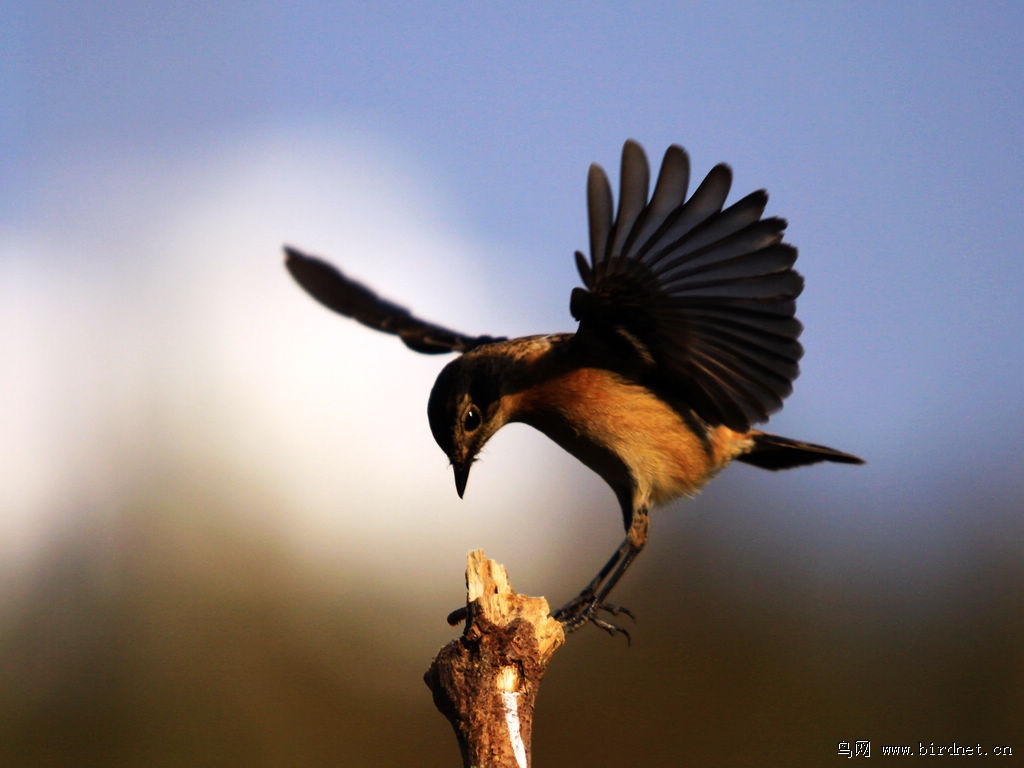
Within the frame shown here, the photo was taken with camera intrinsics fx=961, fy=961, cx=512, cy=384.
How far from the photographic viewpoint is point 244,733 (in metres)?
12.0

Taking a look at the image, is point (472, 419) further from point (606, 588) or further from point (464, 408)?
point (606, 588)

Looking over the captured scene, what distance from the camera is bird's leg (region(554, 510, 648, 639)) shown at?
16.2 ft

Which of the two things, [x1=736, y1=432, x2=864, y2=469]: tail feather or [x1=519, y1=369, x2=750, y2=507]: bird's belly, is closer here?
[x1=519, y1=369, x2=750, y2=507]: bird's belly

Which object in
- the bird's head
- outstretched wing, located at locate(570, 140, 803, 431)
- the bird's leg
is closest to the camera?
outstretched wing, located at locate(570, 140, 803, 431)

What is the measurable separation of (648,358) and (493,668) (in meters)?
2.14

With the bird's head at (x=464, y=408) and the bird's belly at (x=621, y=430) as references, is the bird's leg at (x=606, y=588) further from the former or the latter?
the bird's head at (x=464, y=408)

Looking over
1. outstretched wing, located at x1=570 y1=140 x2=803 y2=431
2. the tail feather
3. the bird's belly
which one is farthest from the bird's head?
the tail feather

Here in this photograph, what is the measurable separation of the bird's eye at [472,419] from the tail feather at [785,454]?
1.91 meters

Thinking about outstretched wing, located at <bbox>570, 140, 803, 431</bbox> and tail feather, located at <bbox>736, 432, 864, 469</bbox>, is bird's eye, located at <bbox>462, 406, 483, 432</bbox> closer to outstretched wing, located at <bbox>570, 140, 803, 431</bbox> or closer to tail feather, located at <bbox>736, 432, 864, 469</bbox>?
outstretched wing, located at <bbox>570, 140, 803, 431</bbox>

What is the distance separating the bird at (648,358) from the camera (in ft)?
14.1

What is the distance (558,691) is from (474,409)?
7728 millimetres

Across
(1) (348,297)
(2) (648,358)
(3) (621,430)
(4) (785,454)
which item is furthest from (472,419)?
(4) (785,454)

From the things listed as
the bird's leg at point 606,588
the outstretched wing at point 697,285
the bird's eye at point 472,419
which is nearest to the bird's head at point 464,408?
the bird's eye at point 472,419

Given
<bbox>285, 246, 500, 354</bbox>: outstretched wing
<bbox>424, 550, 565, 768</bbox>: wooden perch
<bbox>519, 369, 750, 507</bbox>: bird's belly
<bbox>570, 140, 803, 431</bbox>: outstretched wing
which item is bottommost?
<bbox>424, 550, 565, 768</bbox>: wooden perch
